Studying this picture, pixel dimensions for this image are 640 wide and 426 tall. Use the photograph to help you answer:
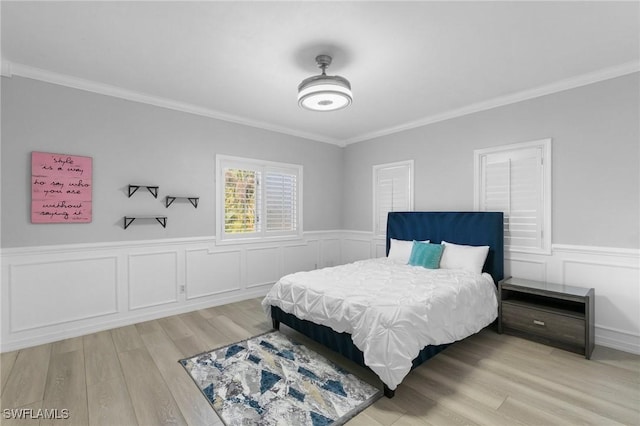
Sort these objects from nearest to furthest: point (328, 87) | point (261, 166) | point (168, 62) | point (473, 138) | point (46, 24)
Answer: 1. point (46, 24)
2. point (328, 87)
3. point (168, 62)
4. point (473, 138)
5. point (261, 166)

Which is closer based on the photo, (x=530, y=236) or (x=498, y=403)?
(x=498, y=403)

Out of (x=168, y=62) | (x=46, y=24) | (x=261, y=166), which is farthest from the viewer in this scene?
(x=261, y=166)

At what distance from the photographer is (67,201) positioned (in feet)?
10.00

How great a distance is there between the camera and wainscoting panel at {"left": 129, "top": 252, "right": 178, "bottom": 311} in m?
3.47

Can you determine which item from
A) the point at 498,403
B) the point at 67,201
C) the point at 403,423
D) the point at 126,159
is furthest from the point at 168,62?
the point at 498,403

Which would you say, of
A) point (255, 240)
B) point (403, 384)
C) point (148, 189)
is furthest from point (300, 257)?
point (403, 384)

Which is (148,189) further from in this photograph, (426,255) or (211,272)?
(426,255)

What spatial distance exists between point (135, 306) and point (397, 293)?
3.05 m

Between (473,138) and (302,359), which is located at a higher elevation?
(473,138)

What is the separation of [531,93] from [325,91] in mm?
2501

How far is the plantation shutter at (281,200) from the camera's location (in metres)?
4.69

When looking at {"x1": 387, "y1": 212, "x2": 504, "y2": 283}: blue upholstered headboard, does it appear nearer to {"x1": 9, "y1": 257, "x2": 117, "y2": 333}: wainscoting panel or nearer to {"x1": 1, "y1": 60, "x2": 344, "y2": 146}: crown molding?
{"x1": 1, "y1": 60, "x2": 344, "y2": 146}: crown molding

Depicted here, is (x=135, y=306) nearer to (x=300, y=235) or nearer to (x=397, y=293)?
(x=300, y=235)

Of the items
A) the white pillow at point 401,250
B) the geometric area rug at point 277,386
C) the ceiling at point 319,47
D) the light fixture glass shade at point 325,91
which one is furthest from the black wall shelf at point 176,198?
the white pillow at point 401,250
